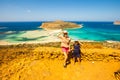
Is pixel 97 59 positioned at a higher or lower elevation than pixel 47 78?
higher

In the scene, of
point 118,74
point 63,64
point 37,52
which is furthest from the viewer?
point 37,52

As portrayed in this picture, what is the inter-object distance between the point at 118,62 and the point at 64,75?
3483mm

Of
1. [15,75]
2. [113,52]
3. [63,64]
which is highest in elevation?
[113,52]

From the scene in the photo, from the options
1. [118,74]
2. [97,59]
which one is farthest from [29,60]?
[118,74]

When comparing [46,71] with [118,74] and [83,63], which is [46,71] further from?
[118,74]

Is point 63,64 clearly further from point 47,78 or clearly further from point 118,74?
point 118,74

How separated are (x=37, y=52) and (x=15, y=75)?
1.98 m

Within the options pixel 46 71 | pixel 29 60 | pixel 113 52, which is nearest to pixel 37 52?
pixel 29 60

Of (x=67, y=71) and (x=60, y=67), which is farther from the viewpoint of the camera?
(x=60, y=67)

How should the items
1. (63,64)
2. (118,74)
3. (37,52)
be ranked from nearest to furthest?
(118,74), (63,64), (37,52)

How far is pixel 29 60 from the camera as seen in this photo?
30.2 feet

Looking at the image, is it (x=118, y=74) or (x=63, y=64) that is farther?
(x=63, y=64)

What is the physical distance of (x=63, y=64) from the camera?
8.66 m

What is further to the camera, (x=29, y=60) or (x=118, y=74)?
(x=29, y=60)
